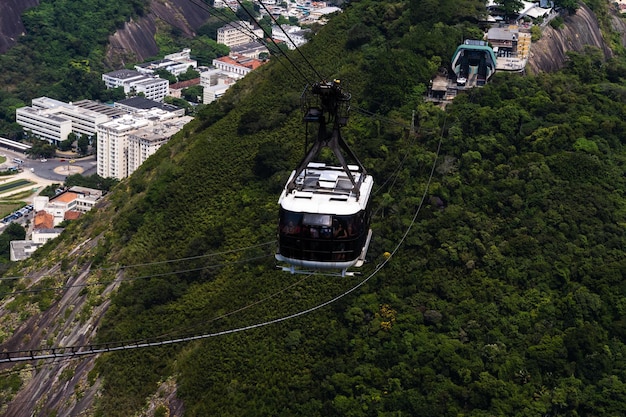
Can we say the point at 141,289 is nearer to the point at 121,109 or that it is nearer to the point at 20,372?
the point at 20,372

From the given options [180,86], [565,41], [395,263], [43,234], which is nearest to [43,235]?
[43,234]

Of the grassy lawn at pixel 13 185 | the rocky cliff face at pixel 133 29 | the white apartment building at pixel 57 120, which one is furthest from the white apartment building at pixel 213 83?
the grassy lawn at pixel 13 185

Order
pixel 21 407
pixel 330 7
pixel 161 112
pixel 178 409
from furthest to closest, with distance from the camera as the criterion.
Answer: pixel 330 7 → pixel 161 112 → pixel 21 407 → pixel 178 409

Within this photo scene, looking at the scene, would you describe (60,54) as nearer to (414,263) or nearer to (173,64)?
(173,64)

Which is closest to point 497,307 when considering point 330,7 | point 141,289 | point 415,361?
point 415,361

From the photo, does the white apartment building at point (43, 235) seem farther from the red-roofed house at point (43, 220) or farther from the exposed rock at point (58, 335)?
the exposed rock at point (58, 335)

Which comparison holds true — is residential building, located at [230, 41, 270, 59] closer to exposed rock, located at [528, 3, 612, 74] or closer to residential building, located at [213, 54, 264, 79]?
residential building, located at [213, 54, 264, 79]

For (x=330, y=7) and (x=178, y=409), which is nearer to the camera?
(x=178, y=409)
